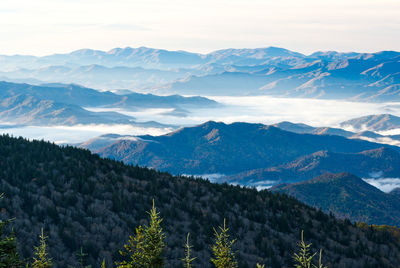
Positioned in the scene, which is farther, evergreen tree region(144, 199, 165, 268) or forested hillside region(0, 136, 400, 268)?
forested hillside region(0, 136, 400, 268)

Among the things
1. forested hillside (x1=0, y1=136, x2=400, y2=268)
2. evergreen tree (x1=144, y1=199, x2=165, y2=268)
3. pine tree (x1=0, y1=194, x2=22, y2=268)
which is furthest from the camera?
forested hillside (x1=0, y1=136, x2=400, y2=268)

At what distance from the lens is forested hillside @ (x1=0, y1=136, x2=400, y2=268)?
244 ft

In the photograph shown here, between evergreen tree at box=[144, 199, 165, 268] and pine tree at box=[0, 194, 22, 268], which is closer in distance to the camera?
pine tree at box=[0, 194, 22, 268]

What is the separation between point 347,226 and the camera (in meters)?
109

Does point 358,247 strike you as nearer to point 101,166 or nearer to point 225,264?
point 101,166

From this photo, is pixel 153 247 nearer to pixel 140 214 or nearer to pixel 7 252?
pixel 7 252

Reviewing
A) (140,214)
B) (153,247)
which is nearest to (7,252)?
(153,247)

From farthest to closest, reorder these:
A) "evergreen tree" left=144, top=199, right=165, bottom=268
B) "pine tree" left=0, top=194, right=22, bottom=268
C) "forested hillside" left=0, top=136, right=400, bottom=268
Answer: "forested hillside" left=0, top=136, right=400, bottom=268 → "evergreen tree" left=144, top=199, right=165, bottom=268 → "pine tree" left=0, top=194, right=22, bottom=268

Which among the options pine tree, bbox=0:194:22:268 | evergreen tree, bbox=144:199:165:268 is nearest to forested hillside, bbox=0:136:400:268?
pine tree, bbox=0:194:22:268

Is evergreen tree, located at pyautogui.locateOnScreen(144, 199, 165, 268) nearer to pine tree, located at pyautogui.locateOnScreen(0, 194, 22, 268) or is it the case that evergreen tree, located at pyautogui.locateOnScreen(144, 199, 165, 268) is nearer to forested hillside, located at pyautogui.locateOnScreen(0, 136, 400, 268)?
pine tree, located at pyautogui.locateOnScreen(0, 194, 22, 268)

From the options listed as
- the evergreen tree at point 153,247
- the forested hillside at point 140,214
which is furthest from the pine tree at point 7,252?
the forested hillside at point 140,214

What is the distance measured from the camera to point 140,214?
88.1 m

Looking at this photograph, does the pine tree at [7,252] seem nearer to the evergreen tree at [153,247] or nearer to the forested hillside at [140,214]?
the evergreen tree at [153,247]

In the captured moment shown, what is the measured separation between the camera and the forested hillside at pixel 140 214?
74.4 m
